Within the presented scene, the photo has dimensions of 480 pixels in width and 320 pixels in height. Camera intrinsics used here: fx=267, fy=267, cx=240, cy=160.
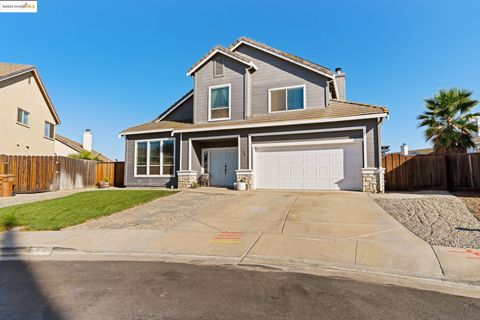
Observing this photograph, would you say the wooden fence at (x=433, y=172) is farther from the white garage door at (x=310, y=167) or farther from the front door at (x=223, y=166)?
the front door at (x=223, y=166)

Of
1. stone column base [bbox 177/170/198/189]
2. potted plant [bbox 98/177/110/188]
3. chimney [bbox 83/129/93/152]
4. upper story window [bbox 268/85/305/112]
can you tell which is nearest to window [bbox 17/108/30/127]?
potted plant [bbox 98/177/110/188]

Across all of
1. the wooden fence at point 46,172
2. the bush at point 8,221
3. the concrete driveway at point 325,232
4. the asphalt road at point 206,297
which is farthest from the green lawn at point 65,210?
the wooden fence at point 46,172

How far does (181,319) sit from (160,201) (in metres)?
8.98

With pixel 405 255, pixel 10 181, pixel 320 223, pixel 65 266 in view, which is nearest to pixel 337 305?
pixel 405 255

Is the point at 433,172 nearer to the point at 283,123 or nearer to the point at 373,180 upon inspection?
the point at 373,180

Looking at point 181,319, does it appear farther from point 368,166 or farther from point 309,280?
point 368,166

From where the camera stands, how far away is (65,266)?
4891 millimetres

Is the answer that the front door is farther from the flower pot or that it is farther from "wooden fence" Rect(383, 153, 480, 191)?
"wooden fence" Rect(383, 153, 480, 191)

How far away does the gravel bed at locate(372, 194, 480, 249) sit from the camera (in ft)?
19.2

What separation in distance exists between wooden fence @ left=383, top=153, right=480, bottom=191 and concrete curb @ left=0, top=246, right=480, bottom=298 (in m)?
10.9

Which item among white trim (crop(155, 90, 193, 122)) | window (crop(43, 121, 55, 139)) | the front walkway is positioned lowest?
the front walkway

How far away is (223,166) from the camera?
16531 mm

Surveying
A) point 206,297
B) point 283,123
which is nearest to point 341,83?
point 283,123

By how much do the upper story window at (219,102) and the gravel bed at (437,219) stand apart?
9.56 meters
